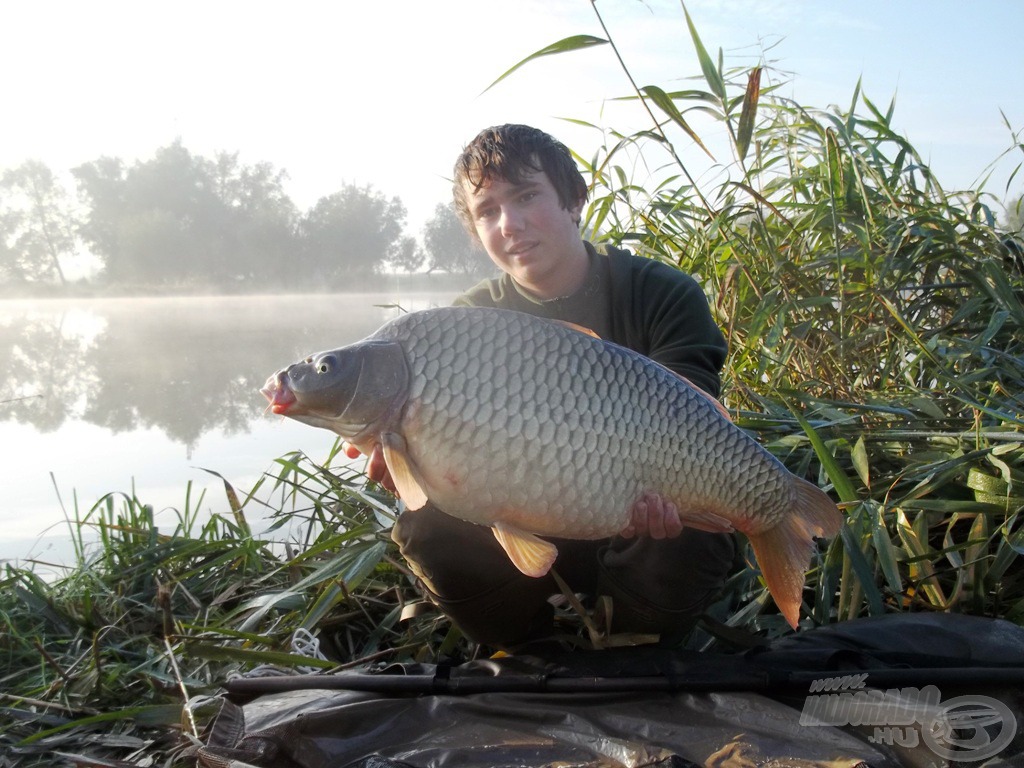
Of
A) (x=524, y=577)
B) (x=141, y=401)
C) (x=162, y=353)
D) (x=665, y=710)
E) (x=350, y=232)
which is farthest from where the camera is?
(x=350, y=232)

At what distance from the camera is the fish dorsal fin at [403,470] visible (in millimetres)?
947

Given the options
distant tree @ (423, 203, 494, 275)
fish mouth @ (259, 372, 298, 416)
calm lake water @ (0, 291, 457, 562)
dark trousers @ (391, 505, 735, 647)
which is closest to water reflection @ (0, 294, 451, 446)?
calm lake water @ (0, 291, 457, 562)

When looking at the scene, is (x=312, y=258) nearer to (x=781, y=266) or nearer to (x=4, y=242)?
(x=4, y=242)

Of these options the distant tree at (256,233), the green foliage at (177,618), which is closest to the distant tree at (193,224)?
the distant tree at (256,233)

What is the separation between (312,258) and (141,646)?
138 inches

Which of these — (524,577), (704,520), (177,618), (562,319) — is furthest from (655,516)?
(177,618)

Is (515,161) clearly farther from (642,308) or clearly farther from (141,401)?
(141,401)

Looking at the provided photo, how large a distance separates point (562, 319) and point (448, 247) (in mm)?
1941

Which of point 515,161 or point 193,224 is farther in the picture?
point 193,224

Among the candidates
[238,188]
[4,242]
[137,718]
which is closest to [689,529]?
[137,718]

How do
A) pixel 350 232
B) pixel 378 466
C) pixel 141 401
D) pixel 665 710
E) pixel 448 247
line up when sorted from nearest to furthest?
pixel 665 710 → pixel 378 466 → pixel 141 401 → pixel 448 247 → pixel 350 232

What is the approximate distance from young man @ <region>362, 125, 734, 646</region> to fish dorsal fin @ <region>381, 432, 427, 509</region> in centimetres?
10

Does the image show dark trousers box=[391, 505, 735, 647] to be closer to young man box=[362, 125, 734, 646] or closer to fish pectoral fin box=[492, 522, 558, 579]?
young man box=[362, 125, 734, 646]

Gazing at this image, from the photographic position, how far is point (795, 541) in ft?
3.41
